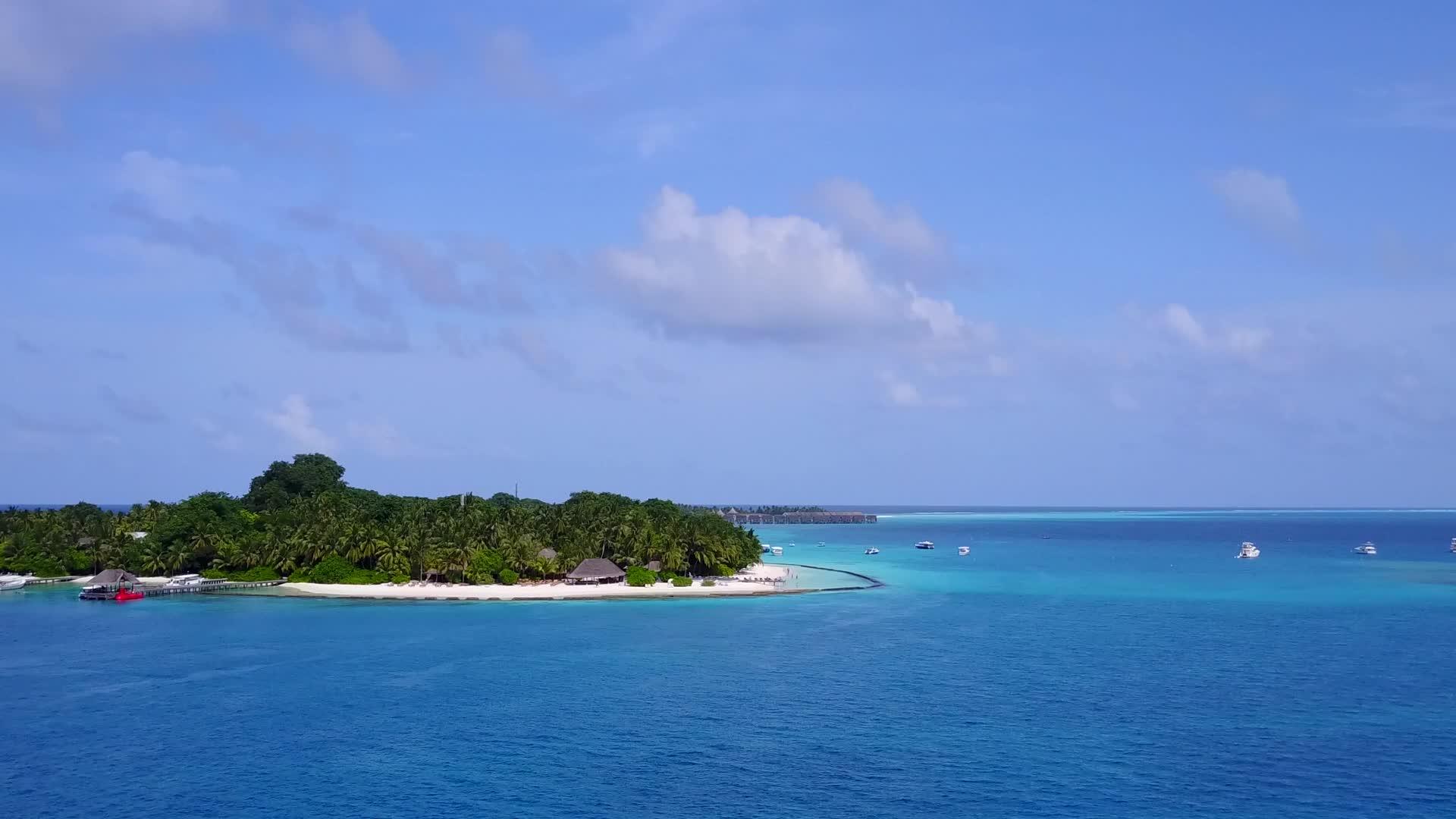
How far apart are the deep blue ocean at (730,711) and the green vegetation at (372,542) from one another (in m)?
15.6

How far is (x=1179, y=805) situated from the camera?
127 feet

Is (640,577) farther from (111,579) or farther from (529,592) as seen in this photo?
(111,579)

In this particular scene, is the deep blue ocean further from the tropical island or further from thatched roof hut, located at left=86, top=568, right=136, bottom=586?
the tropical island

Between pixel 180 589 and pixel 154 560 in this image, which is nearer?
pixel 180 589

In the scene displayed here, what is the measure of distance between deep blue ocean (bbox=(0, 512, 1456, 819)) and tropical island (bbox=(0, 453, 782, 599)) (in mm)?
14602

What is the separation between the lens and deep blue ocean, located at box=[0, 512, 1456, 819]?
131 ft

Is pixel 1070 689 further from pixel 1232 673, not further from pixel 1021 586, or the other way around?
pixel 1021 586

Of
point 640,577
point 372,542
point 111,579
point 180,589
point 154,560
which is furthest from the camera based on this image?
point 154,560

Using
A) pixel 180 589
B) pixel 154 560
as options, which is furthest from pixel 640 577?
pixel 154 560

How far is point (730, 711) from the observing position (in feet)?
173

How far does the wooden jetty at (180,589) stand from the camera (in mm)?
100312

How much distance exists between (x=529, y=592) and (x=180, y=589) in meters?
37.3

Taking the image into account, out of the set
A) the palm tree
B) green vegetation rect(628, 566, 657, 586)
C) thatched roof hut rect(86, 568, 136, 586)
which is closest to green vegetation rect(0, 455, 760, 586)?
the palm tree

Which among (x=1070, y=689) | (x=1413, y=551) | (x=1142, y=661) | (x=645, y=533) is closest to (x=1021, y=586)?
(x=645, y=533)
